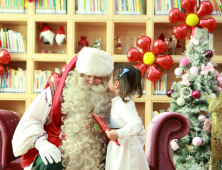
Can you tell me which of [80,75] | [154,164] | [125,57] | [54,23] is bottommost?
[154,164]

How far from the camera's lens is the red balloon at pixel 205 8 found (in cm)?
299

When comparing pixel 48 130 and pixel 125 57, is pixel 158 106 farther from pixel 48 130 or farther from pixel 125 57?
pixel 48 130

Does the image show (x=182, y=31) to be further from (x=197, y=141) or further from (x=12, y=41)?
(x=12, y=41)

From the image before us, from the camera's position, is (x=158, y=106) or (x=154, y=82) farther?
(x=158, y=106)

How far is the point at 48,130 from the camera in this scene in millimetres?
1660

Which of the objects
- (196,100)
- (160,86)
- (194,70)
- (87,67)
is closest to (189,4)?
(194,70)

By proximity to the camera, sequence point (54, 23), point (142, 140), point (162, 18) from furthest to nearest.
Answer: point (54, 23), point (162, 18), point (142, 140)

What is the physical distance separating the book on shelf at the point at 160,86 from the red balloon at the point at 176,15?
2.43 feet

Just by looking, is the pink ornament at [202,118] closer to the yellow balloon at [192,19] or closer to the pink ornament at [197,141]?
the pink ornament at [197,141]

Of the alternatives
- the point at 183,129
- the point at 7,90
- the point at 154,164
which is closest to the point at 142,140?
the point at 154,164

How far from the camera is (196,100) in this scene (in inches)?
107

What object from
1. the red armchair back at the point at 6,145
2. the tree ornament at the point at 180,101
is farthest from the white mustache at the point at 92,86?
the tree ornament at the point at 180,101

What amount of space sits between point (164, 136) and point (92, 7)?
7.35 feet

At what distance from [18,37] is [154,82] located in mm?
2002
